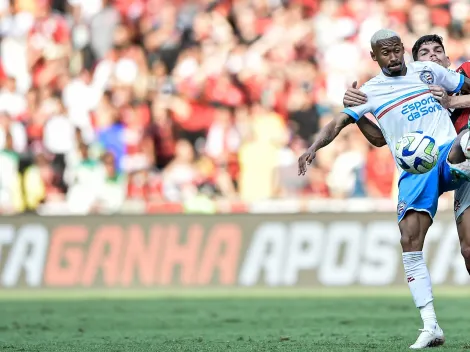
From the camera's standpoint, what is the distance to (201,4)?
21281mm

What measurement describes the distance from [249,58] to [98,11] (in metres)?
3.69

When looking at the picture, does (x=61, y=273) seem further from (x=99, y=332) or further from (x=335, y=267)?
(x=99, y=332)

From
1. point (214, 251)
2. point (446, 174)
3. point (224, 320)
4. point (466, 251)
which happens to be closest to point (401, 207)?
point (446, 174)

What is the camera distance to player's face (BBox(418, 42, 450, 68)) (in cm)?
932

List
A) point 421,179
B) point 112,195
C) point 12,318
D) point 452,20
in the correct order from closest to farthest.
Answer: point 421,179 → point 12,318 → point 112,195 → point 452,20

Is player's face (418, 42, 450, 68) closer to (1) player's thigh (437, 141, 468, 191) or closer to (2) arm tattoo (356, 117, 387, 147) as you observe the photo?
(2) arm tattoo (356, 117, 387, 147)

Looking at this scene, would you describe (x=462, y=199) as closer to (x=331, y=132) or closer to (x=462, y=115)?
(x=462, y=115)

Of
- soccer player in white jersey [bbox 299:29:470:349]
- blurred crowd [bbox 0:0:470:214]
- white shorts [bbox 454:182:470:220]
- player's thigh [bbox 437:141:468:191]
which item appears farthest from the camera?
blurred crowd [bbox 0:0:470:214]

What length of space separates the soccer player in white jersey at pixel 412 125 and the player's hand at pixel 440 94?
0.32ft

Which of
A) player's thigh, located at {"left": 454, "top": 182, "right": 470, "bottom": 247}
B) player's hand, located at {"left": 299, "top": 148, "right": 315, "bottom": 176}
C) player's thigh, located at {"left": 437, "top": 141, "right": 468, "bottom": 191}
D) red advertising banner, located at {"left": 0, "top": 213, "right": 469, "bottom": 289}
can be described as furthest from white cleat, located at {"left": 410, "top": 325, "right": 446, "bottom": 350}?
red advertising banner, located at {"left": 0, "top": 213, "right": 469, "bottom": 289}

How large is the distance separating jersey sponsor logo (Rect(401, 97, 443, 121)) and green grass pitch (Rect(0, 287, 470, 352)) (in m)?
1.95

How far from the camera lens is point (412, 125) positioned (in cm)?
884

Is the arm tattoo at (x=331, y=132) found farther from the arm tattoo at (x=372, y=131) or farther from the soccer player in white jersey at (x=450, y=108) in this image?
Answer: the arm tattoo at (x=372, y=131)

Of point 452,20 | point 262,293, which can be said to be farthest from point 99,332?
point 452,20
